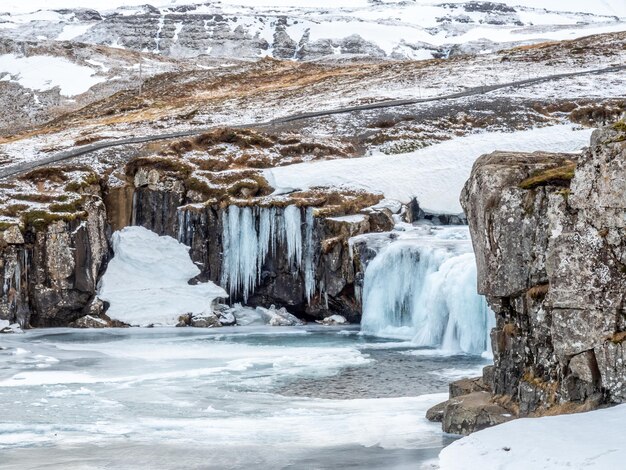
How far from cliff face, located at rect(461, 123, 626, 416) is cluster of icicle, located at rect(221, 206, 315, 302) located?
23.5 meters

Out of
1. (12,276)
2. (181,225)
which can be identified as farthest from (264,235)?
(12,276)

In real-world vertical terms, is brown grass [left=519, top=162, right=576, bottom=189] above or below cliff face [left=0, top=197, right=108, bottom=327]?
above

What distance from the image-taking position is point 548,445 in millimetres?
13000

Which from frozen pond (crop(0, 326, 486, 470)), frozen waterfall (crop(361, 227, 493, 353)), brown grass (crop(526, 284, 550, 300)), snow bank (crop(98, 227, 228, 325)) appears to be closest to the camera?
brown grass (crop(526, 284, 550, 300))

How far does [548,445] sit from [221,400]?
11.2m

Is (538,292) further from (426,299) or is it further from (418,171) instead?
(418,171)

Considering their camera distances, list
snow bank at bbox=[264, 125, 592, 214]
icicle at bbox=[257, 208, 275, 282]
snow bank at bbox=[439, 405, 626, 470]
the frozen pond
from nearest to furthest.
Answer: snow bank at bbox=[439, 405, 626, 470] → the frozen pond → icicle at bbox=[257, 208, 275, 282] → snow bank at bbox=[264, 125, 592, 214]

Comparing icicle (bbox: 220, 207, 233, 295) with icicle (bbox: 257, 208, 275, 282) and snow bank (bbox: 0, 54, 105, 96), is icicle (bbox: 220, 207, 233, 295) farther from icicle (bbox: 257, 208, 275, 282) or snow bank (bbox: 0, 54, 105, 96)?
snow bank (bbox: 0, 54, 105, 96)

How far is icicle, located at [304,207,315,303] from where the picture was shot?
1622 inches

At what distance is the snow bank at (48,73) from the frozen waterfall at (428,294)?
100679 millimetres

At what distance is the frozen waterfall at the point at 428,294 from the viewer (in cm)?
3155

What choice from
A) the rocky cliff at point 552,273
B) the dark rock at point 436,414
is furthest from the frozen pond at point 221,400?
the rocky cliff at point 552,273

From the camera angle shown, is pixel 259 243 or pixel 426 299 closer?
pixel 426 299

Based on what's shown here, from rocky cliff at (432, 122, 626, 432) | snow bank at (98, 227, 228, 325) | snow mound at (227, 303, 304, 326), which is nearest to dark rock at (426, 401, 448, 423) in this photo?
rocky cliff at (432, 122, 626, 432)
